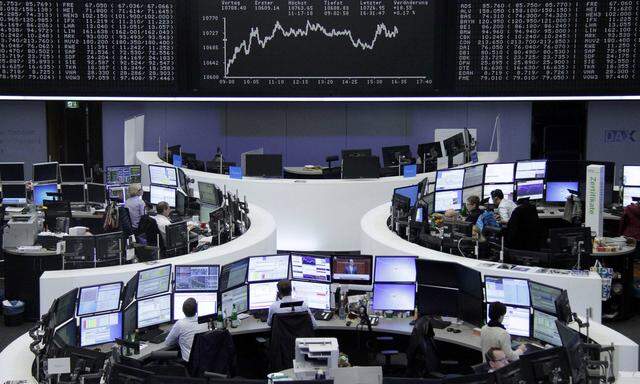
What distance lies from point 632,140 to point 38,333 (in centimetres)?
1302

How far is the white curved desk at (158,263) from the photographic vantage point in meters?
9.02

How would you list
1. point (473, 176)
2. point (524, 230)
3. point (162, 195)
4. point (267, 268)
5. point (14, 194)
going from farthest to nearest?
point (14, 194) → point (162, 195) → point (473, 176) → point (524, 230) → point (267, 268)

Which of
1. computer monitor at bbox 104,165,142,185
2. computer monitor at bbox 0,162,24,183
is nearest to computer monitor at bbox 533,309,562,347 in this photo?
computer monitor at bbox 104,165,142,185

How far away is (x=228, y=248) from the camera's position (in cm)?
1016

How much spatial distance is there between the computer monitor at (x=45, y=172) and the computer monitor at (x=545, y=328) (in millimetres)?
8431

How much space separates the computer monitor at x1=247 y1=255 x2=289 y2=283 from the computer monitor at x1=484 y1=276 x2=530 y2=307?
1.87 meters

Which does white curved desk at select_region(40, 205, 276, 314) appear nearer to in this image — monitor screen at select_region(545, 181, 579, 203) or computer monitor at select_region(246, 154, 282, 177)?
computer monitor at select_region(246, 154, 282, 177)

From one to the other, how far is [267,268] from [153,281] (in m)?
1.08

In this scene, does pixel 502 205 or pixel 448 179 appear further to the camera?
pixel 448 179

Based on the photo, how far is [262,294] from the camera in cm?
928

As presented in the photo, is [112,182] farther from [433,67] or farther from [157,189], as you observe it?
[433,67]

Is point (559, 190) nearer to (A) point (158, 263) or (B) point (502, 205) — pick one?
(B) point (502, 205)

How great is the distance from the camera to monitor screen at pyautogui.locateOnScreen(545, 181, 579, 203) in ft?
43.5

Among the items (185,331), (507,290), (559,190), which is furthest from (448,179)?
(185,331)
